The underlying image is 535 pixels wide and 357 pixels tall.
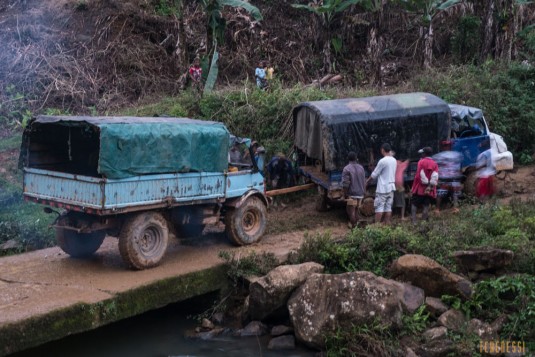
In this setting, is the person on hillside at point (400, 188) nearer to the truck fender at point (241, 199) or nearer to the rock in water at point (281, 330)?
the truck fender at point (241, 199)

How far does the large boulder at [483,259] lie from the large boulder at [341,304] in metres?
1.28

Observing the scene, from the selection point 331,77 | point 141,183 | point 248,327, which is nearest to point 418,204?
point 248,327

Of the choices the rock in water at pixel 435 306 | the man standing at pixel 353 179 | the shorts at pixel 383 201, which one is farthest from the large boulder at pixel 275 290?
the shorts at pixel 383 201

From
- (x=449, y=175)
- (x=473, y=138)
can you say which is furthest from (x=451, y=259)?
(x=473, y=138)

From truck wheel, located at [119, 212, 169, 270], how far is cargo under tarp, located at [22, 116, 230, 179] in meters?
0.73

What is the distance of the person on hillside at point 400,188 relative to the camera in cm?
1336

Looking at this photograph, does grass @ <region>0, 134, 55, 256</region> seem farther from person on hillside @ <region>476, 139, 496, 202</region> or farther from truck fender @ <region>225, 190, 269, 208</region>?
person on hillside @ <region>476, 139, 496, 202</region>

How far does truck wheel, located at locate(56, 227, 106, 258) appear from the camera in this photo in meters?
11.2

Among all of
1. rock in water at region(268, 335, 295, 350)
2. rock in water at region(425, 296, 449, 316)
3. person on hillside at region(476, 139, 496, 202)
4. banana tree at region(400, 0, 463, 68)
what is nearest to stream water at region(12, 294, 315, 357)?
rock in water at region(268, 335, 295, 350)

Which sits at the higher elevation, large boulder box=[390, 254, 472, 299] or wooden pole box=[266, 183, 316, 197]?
wooden pole box=[266, 183, 316, 197]

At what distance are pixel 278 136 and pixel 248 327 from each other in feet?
23.1

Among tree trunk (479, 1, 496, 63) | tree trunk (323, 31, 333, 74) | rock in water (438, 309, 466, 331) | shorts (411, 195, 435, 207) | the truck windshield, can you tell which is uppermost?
tree trunk (479, 1, 496, 63)

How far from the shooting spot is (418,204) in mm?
13414

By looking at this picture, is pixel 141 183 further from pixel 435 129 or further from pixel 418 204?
pixel 435 129
